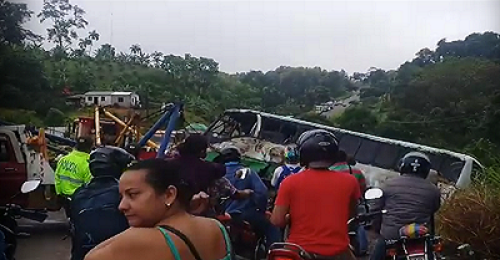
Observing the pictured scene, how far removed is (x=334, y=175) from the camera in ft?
12.1

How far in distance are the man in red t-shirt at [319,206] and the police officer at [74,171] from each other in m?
3.06

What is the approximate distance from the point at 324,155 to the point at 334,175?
5.0 inches

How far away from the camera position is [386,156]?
1274 centimetres

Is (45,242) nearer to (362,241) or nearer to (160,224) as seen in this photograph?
(362,241)

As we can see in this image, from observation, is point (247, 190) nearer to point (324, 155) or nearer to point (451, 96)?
point (324, 155)

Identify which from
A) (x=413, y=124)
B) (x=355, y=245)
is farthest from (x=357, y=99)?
(x=355, y=245)

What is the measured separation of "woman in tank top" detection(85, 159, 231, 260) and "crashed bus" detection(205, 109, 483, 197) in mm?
7837

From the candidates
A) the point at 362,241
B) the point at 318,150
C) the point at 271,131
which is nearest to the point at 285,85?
the point at 271,131

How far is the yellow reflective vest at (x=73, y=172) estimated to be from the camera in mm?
6305

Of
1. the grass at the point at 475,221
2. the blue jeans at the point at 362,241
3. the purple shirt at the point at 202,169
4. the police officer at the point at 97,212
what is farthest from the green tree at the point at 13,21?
the grass at the point at 475,221

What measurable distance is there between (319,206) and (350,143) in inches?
393

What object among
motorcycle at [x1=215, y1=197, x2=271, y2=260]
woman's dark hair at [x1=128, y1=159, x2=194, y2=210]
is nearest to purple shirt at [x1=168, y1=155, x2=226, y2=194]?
motorcycle at [x1=215, y1=197, x2=271, y2=260]

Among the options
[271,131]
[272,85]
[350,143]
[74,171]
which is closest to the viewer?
[74,171]

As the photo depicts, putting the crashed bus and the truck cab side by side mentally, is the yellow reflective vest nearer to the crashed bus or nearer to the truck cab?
the truck cab
